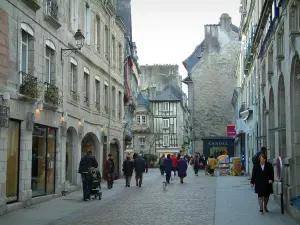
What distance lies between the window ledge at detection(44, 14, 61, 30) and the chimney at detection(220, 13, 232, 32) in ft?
132

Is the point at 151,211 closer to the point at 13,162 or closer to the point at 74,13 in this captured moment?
the point at 13,162

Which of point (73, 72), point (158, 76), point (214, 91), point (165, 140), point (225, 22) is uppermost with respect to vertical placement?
point (158, 76)

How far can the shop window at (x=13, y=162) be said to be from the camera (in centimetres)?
1430

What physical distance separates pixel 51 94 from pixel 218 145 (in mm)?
30951

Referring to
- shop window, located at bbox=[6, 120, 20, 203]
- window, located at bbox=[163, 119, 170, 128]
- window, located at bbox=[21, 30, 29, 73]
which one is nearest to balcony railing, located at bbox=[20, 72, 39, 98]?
window, located at bbox=[21, 30, 29, 73]

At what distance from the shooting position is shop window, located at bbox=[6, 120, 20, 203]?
14.3 metres

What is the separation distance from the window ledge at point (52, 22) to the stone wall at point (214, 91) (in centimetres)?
3538

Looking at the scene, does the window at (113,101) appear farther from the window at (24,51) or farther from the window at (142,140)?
the window at (142,140)

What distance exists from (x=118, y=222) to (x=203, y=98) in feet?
139

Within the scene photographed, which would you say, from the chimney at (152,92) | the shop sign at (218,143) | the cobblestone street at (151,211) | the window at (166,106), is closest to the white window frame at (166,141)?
the window at (166,106)

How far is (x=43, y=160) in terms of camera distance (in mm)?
17562

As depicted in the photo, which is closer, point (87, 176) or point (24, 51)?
point (24, 51)

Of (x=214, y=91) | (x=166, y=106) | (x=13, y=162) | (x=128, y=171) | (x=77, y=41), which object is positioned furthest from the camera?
(x=166, y=106)

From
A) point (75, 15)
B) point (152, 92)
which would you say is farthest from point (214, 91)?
point (152, 92)
